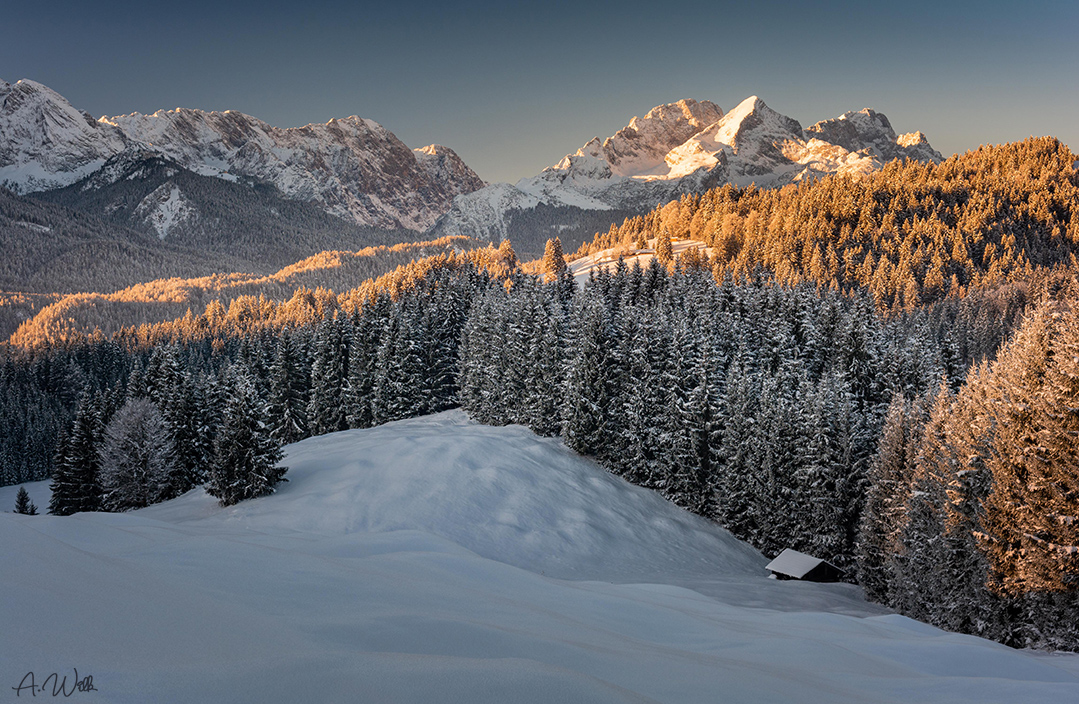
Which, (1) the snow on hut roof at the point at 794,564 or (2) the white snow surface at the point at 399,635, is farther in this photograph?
(1) the snow on hut roof at the point at 794,564

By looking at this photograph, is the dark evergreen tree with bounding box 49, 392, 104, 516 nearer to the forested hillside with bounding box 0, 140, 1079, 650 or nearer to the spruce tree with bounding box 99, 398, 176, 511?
the forested hillside with bounding box 0, 140, 1079, 650

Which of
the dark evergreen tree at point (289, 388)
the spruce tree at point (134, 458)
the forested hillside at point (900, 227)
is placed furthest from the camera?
the forested hillside at point (900, 227)

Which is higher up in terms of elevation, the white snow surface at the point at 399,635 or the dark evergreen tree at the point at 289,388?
the white snow surface at the point at 399,635

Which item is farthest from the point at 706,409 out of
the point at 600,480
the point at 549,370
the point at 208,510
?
the point at 208,510

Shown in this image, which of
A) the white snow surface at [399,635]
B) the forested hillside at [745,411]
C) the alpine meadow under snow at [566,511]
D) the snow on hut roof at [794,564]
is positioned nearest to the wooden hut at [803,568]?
the snow on hut roof at [794,564]

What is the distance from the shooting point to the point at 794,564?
34031 millimetres
